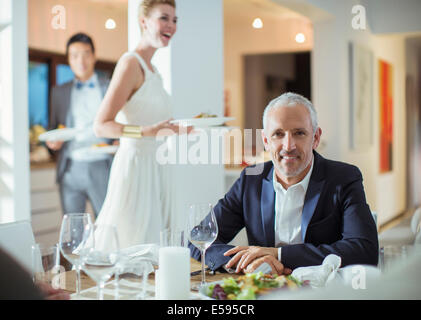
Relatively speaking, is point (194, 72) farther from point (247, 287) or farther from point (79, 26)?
point (79, 26)

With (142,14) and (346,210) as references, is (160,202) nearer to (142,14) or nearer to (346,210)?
(142,14)

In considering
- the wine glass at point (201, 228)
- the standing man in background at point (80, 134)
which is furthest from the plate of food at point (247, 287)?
the standing man in background at point (80, 134)

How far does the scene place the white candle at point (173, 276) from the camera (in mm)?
1103

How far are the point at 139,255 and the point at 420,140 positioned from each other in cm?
751

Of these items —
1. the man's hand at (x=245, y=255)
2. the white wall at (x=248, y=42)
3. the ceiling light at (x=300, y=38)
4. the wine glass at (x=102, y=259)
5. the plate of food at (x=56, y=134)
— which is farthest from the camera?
the white wall at (x=248, y=42)

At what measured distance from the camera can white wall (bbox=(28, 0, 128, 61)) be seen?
4711 millimetres

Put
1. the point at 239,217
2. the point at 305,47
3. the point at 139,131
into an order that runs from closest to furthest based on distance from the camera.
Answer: the point at 239,217 < the point at 139,131 < the point at 305,47

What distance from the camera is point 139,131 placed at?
2.61m

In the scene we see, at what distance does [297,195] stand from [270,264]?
16.2 inches

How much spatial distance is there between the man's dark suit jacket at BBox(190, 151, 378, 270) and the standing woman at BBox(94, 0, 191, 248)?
0.88 m

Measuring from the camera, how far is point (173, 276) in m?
1.11

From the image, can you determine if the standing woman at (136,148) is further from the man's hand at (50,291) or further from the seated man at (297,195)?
the man's hand at (50,291)
